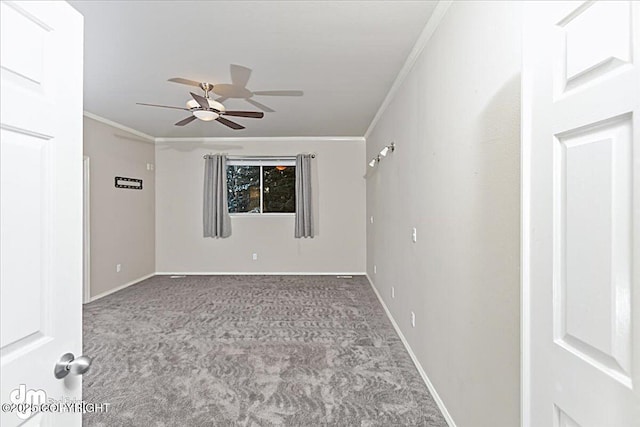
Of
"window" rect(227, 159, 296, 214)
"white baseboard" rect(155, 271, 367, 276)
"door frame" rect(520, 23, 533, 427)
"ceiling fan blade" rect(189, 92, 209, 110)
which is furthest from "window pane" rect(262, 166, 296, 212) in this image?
"door frame" rect(520, 23, 533, 427)

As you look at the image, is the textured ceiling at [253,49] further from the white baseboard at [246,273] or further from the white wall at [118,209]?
the white baseboard at [246,273]

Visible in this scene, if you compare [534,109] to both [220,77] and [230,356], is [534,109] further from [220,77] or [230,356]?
[220,77]

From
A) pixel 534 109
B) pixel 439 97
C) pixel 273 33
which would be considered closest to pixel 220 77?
pixel 273 33

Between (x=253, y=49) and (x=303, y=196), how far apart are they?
13.0 feet

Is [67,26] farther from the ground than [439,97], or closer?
closer

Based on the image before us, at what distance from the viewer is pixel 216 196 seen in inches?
267

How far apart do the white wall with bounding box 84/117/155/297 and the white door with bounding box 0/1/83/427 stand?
15.3 feet

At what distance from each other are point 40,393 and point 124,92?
13.0ft

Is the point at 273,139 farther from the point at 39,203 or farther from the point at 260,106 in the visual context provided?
the point at 39,203

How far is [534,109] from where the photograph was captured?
96cm

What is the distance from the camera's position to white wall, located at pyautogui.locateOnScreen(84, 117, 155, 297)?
512cm

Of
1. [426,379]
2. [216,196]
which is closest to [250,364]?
[426,379]

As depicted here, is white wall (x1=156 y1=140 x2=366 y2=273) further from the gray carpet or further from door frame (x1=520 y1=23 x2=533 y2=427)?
door frame (x1=520 y1=23 x2=533 y2=427)

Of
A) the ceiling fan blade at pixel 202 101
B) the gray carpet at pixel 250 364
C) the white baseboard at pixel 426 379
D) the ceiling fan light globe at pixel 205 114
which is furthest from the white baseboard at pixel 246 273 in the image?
the ceiling fan blade at pixel 202 101
